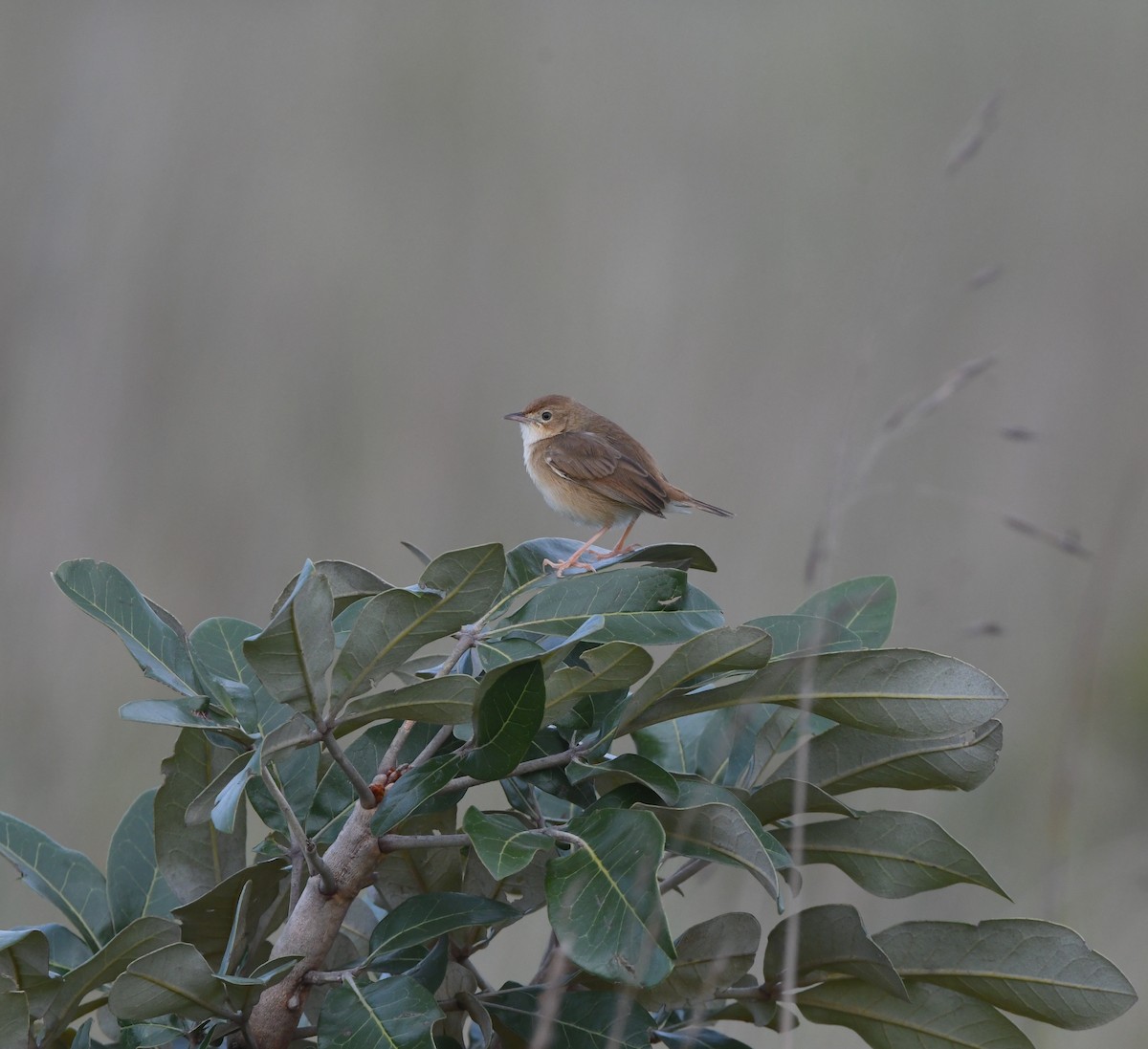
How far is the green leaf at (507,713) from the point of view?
1165 millimetres

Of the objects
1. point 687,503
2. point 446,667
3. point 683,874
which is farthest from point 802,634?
point 687,503

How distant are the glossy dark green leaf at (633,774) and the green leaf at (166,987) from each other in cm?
40

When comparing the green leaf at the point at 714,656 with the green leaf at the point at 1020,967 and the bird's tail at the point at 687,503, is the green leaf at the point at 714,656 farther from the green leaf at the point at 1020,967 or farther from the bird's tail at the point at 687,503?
the bird's tail at the point at 687,503

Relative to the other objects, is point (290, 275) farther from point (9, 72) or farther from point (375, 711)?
point (375, 711)

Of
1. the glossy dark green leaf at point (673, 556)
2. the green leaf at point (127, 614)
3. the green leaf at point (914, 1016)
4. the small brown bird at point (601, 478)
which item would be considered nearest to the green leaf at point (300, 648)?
the green leaf at point (127, 614)

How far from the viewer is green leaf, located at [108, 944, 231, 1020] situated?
Answer: 115 cm

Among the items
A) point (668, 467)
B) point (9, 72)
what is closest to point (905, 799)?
point (668, 467)

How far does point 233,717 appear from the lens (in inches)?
53.6

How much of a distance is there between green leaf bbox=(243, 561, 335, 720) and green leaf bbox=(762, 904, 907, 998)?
24.2 inches

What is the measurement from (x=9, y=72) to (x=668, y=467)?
4466mm

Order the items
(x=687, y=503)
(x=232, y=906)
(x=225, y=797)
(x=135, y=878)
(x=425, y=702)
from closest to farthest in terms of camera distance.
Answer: (x=225, y=797) < (x=425, y=702) < (x=232, y=906) < (x=135, y=878) < (x=687, y=503)

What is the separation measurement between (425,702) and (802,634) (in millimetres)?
485

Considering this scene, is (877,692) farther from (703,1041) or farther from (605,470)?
(605,470)

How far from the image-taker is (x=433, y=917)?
1.26 meters
